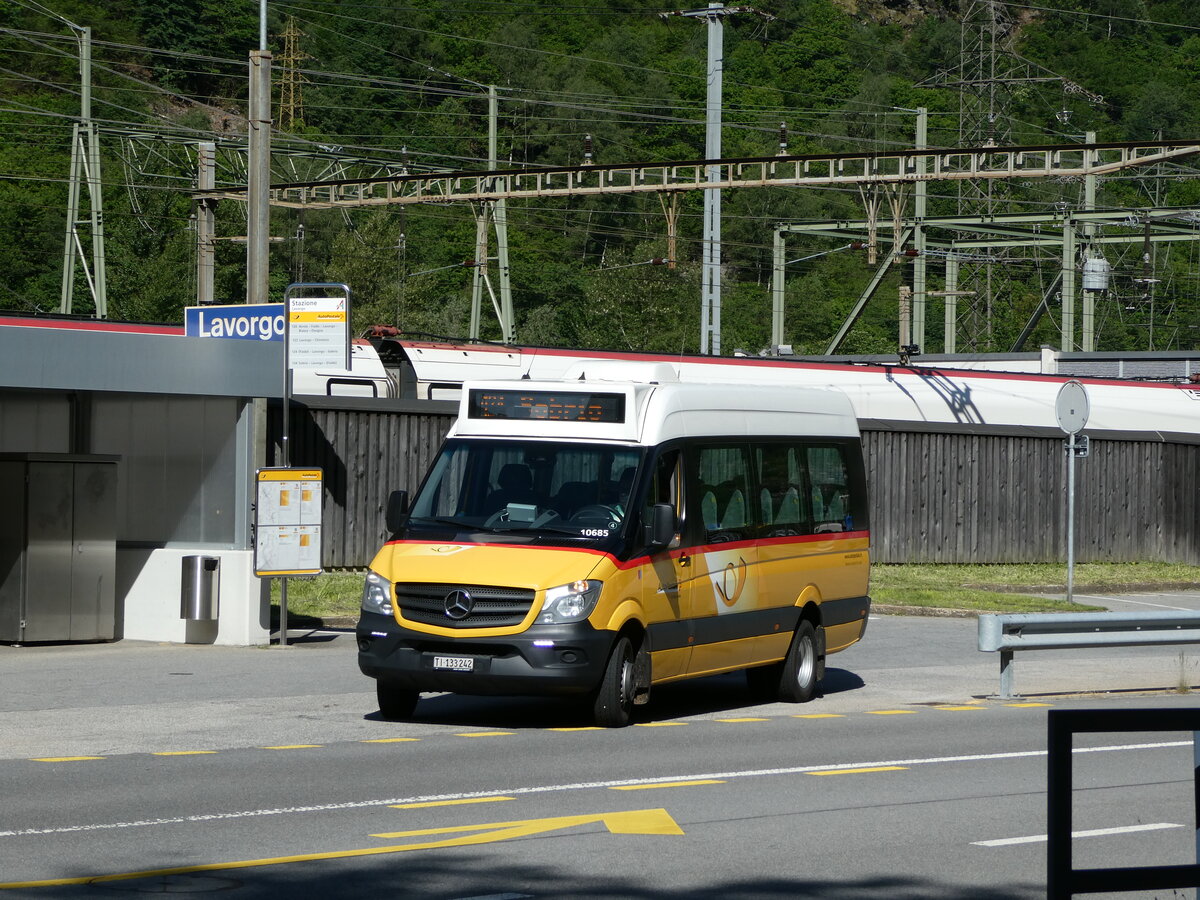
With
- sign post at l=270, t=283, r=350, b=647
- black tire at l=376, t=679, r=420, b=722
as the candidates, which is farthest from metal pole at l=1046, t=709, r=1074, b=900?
sign post at l=270, t=283, r=350, b=647

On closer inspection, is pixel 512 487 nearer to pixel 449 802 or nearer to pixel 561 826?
pixel 449 802

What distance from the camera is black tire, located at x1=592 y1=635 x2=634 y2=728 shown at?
41.7 feet

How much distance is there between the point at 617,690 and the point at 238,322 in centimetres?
829

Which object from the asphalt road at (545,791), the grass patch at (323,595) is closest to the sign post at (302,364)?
the asphalt road at (545,791)

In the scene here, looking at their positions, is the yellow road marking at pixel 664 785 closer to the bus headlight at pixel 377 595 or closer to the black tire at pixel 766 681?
the bus headlight at pixel 377 595

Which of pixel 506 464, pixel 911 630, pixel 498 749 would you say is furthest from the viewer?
pixel 911 630

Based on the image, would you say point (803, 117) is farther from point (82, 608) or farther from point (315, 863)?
point (315, 863)

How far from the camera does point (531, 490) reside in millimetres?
13352

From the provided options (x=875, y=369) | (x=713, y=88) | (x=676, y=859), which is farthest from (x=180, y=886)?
(x=713, y=88)

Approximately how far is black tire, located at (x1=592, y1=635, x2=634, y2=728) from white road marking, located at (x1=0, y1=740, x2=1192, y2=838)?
74.6 inches

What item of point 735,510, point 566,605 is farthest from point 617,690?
point 735,510

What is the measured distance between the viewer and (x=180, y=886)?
733cm

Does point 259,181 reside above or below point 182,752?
above

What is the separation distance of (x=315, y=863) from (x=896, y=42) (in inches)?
4688
